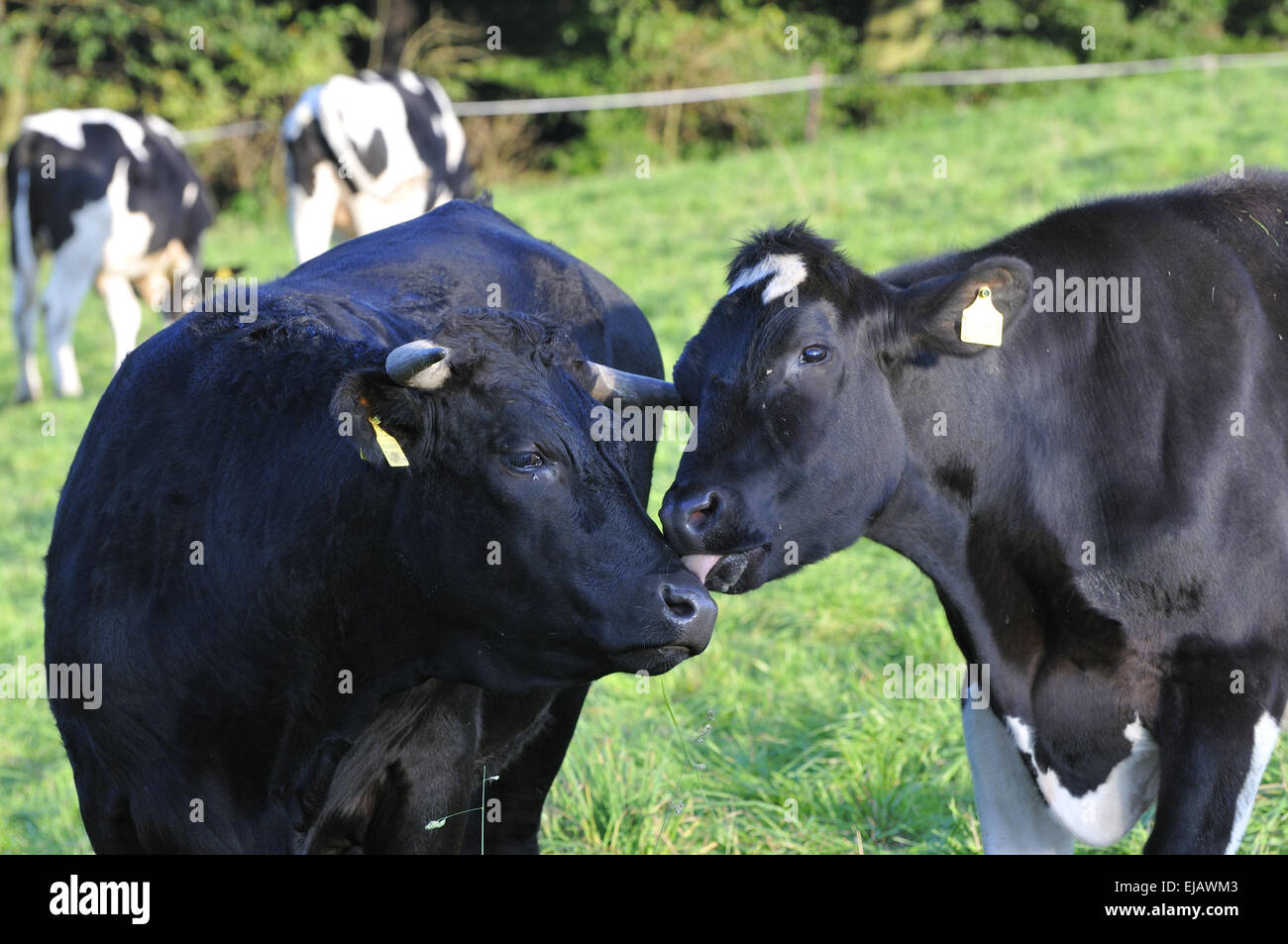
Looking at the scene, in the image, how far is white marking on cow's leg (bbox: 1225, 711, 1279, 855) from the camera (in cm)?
375

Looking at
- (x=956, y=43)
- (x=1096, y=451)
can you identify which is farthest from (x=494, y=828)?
(x=956, y=43)

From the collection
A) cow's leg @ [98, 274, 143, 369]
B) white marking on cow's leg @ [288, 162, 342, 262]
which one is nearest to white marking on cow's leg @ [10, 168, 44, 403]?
cow's leg @ [98, 274, 143, 369]

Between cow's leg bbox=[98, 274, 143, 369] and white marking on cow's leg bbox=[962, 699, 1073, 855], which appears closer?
white marking on cow's leg bbox=[962, 699, 1073, 855]

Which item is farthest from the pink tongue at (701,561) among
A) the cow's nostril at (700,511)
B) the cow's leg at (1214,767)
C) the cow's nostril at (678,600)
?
the cow's leg at (1214,767)

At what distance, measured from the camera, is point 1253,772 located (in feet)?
12.4

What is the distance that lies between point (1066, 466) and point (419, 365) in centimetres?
184

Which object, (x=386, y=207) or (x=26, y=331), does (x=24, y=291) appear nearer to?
(x=26, y=331)

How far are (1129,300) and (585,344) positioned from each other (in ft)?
5.32

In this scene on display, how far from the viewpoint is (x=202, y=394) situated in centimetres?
363

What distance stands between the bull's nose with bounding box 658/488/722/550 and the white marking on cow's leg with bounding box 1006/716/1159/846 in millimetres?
1129

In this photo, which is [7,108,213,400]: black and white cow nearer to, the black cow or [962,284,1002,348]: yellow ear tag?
the black cow

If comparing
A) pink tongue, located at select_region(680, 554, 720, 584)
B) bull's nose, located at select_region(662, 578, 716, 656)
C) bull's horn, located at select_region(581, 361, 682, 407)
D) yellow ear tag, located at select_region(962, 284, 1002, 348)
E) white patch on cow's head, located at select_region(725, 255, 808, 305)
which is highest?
white patch on cow's head, located at select_region(725, 255, 808, 305)

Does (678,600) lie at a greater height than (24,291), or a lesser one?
lesser

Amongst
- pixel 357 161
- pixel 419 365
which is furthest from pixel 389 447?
pixel 357 161
